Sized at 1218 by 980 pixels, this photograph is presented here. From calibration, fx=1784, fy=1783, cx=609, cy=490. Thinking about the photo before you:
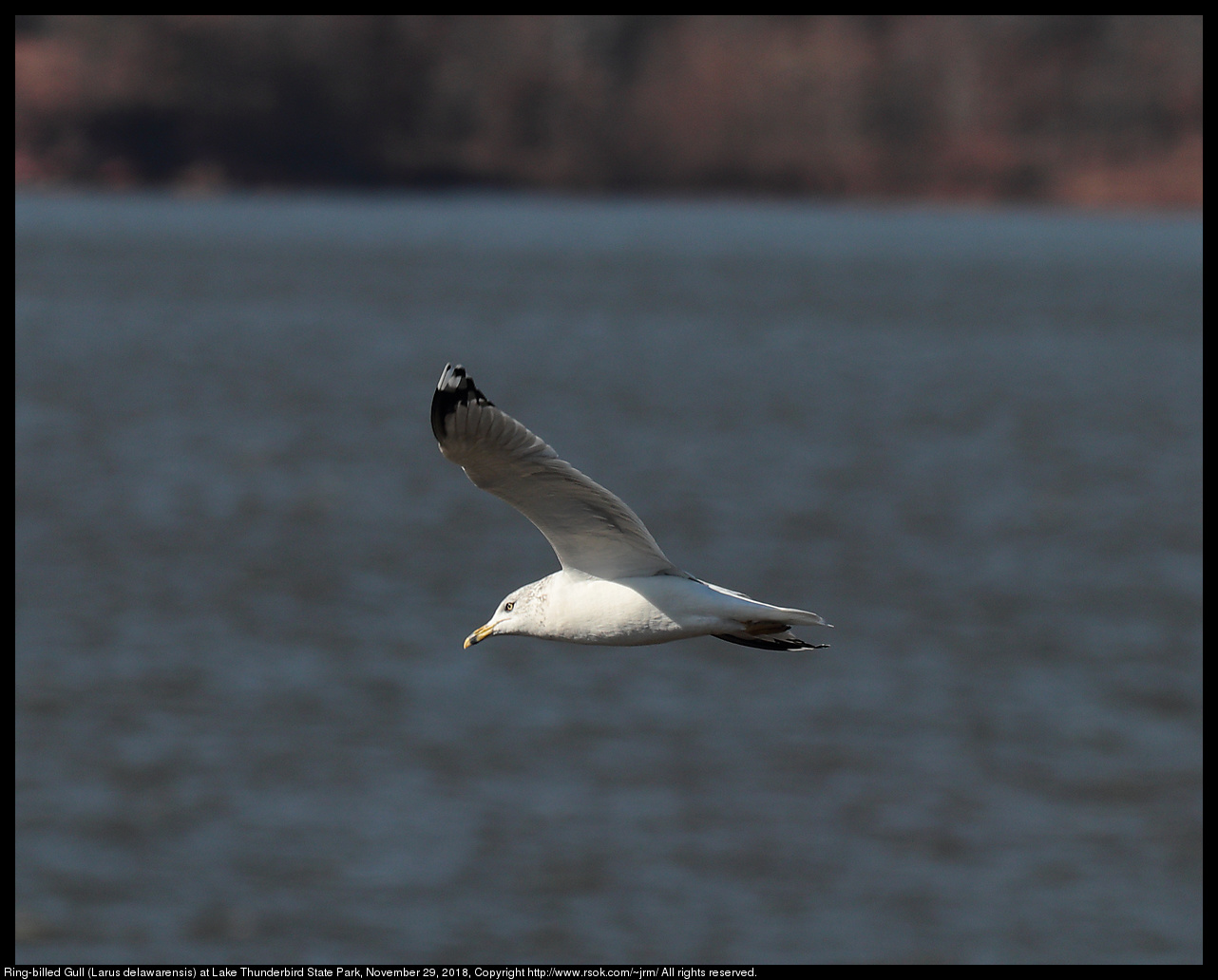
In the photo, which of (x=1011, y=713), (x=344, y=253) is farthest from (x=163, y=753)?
(x=344, y=253)

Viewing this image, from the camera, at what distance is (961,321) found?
443 ft

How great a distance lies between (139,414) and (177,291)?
62.8 m

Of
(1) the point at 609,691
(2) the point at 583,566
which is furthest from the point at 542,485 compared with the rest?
(1) the point at 609,691

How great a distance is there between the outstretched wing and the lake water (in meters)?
26.8

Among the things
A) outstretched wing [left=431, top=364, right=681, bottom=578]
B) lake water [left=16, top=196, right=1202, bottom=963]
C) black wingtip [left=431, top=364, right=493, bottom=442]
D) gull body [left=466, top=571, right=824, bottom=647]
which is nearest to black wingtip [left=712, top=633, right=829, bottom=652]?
gull body [left=466, top=571, right=824, bottom=647]

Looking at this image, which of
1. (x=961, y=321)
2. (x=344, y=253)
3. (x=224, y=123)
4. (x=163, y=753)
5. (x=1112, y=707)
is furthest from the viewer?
(x=344, y=253)

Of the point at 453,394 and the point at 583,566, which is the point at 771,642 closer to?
the point at 583,566

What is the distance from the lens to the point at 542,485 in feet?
28.7

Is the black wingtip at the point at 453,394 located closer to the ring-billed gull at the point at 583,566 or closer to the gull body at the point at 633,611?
→ the ring-billed gull at the point at 583,566

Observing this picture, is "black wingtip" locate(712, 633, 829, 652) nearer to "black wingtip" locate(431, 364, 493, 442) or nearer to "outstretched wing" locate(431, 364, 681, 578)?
"outstretched wing" locate(431, 364, 681, 578)

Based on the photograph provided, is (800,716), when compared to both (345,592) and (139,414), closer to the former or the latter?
(345,592)

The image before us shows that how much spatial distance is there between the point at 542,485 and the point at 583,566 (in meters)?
0.58

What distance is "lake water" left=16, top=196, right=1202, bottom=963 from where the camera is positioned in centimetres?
3775

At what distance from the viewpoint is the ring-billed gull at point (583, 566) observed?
8.34 m
